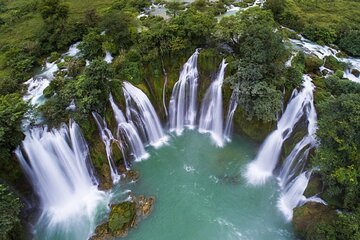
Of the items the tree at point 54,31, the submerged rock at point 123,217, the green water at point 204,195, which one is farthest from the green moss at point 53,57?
the submerged rock at point 123,217

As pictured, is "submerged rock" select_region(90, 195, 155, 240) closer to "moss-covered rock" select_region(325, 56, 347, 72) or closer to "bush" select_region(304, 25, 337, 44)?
"moss-covered rock" select_region(325, 56, 347, 72)

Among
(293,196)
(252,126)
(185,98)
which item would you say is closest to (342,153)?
(293,196)

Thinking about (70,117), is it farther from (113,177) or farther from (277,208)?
(277,208)

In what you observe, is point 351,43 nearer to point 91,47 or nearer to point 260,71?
point 260,71

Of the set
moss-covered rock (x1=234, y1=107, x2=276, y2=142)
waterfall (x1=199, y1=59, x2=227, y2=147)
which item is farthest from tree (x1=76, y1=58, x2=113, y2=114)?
moss-covered rock (x1=234, y1=107, x2=276, y2=142)

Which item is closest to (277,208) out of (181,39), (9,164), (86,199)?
(86,199)

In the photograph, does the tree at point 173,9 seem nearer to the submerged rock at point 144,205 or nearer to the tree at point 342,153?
the submerged rock at point 144,205

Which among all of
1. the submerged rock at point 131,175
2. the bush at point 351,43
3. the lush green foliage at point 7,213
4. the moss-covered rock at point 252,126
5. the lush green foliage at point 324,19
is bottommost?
the submerged rock at point 131,175
